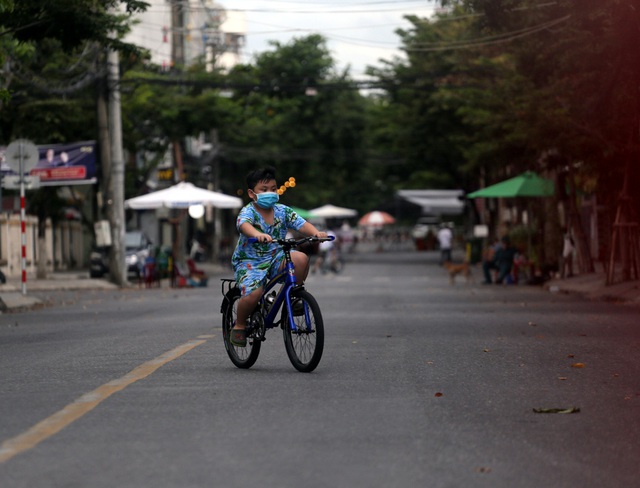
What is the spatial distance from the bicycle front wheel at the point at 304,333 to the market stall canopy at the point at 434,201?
2438 inches

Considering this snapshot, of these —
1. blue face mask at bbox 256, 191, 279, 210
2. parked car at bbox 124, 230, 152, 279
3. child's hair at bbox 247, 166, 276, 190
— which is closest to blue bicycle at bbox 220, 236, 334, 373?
blue face mask at bbox 256, 191, 279, 210

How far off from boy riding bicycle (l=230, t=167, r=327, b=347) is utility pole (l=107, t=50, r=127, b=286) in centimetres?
2471

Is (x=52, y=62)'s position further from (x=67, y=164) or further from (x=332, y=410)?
(x=332, y=410)

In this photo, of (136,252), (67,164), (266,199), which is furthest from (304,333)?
(136,252)

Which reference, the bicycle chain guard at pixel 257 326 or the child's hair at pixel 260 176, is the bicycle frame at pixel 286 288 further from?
the child's hair at pixel 260 176

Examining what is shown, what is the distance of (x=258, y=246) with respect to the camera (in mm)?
10867

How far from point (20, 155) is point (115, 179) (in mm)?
8341

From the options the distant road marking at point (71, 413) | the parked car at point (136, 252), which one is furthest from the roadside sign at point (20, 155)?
the distant road marking at point (71, 413)

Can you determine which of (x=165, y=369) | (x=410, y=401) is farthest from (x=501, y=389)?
(x=165, y=369)

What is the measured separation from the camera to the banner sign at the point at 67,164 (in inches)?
1417

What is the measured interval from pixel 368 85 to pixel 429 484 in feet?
121

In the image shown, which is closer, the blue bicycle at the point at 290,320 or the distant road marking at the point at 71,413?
the distant road marking at the point at 71,413

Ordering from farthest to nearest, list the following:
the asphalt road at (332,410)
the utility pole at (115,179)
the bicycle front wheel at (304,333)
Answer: the utility pole at (115,179) < the bicycle front wheel at (304,333) < the asphalt road at (332,410)

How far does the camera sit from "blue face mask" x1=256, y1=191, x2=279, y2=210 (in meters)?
10.9
